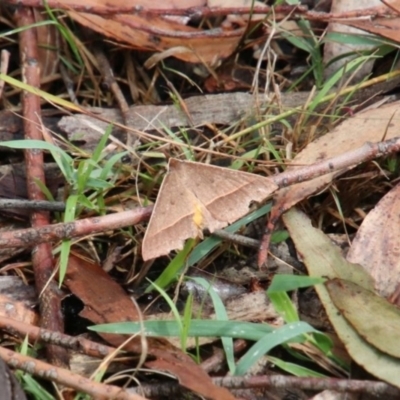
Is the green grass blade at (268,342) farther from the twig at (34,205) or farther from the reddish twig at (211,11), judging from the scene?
the reddish twig at (211,11)

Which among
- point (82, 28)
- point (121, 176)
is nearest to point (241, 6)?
point (82, 28)

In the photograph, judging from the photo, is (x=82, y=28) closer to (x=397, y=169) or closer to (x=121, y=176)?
(x=121, y=176)

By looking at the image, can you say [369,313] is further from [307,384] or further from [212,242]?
[212,242]

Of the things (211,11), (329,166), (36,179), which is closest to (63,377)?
(36,179)

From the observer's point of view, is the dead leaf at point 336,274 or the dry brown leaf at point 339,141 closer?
the dead leaf at point 336,274

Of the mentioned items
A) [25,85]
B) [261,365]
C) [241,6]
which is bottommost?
[261,365]

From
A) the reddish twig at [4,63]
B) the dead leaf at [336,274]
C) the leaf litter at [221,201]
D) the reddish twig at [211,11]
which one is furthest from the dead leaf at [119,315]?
the reddish twig at [211,11]
